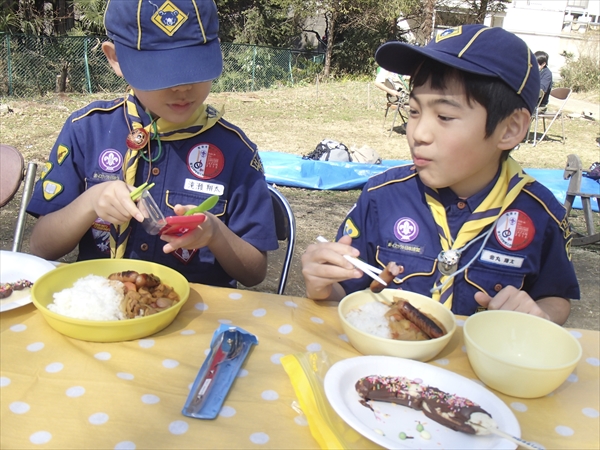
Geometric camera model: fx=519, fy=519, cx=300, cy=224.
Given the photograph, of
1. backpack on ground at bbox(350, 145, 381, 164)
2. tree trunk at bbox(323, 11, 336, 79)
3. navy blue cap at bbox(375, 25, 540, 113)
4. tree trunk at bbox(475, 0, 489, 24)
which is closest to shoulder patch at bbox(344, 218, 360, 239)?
navy blue cap at bbox(375, 25, 540, 113)

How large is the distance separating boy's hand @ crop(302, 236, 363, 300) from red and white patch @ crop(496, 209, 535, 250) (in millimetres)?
612

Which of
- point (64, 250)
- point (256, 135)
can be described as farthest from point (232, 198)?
point (256, 135)

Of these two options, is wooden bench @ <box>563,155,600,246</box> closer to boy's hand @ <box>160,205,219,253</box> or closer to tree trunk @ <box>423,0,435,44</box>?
boy's hand @ <box>160,205,219,253</box>

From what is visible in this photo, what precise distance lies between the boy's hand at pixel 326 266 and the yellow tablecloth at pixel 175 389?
0.10 metres

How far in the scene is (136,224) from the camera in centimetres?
187

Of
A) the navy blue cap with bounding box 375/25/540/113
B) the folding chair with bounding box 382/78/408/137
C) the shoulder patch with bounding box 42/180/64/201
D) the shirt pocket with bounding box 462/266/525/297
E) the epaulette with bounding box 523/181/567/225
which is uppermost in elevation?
the navy blue cap with bounding box 375/25/540/113

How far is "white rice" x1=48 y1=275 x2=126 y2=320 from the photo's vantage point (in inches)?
47.0

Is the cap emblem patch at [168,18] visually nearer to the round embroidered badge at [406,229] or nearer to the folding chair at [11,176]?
the folding chair at [11,176]

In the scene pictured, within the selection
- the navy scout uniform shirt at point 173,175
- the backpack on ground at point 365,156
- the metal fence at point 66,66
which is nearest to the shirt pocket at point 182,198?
the navy scout uniform shirt at point 173,175

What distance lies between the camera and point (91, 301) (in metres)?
1.22

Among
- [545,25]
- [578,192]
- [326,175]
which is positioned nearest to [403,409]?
[578,192]

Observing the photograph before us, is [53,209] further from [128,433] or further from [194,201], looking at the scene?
[128,433]

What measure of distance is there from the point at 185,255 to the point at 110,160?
433 mm

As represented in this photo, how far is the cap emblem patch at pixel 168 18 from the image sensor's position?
59.9 inches
